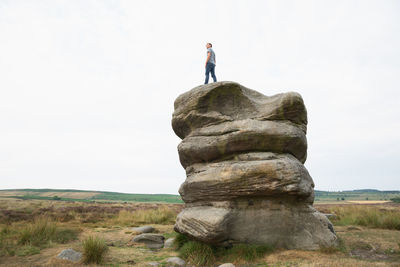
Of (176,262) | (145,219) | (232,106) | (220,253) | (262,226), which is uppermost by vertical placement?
(232,106)

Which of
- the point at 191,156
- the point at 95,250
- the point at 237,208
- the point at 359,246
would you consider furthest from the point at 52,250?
the point at 359,246

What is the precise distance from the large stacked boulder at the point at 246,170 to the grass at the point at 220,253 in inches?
12.7

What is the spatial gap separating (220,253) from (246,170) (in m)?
3.14

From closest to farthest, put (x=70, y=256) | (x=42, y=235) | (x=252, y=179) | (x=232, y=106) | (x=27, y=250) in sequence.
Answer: (x=70, y=256)
(x=252, y=179)
(x=27, y=250)
(x=232, y=106)
(x=42, y=235)

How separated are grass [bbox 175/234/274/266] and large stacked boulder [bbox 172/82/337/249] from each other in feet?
1.06

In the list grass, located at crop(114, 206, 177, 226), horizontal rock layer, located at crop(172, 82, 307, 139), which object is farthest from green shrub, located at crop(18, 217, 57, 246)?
horizontal rock layer, located at crop(172, 82, 307, 139)

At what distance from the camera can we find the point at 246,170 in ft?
30.0

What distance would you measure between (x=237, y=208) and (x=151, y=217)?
14526 millimetres

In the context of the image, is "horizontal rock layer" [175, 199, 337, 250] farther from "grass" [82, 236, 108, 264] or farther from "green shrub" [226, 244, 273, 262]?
"grass" [82, 236, 108, 264]

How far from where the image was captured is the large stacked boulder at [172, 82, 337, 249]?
8.82 metres

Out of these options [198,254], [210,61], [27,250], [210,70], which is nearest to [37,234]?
[27,250]

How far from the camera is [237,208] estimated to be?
928 centimetres

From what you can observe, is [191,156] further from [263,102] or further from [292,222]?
[292,222]

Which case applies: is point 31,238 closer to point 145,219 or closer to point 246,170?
point 145,219
